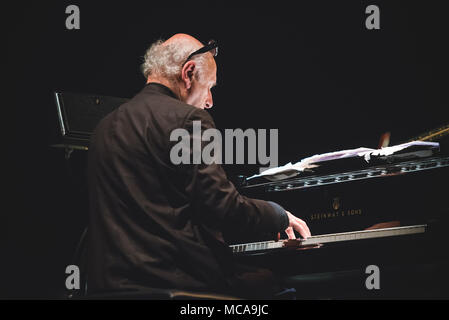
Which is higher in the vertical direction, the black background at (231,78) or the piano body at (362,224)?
the black background at (231,78)

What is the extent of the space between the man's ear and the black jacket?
0.29 m

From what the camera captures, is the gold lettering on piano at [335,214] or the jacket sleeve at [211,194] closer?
the jacket sleeve at [211,194]

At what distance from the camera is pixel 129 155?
1.93 metres

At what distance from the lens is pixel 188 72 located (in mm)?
2277

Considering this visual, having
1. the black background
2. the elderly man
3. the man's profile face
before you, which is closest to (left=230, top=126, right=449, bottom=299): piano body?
the elderly man

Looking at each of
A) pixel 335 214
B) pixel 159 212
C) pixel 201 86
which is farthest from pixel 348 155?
pixel 159 212

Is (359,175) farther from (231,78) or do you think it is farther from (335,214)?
(231,78)

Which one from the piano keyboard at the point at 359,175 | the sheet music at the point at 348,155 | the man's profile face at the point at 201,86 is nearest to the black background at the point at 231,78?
the sheet music at the point at 348,155

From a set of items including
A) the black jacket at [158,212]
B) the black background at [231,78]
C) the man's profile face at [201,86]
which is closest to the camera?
the black jacket at [158,212]

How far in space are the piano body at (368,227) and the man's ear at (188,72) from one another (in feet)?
2.88

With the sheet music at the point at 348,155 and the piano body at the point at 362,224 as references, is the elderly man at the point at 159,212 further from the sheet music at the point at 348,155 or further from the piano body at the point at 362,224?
the sheet music at the point at 348,155

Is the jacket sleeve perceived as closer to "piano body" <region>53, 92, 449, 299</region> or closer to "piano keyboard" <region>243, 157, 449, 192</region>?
"piano body" <region>53, 92, 449, 299</region>

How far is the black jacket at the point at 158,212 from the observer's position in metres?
1.81

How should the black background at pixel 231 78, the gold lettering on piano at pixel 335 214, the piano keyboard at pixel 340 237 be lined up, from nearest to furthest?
1. the piano keyboard at pixel 340 237
2. the gold lettering on piano at pixel 335 214
3. the black background at pixel 231 78
